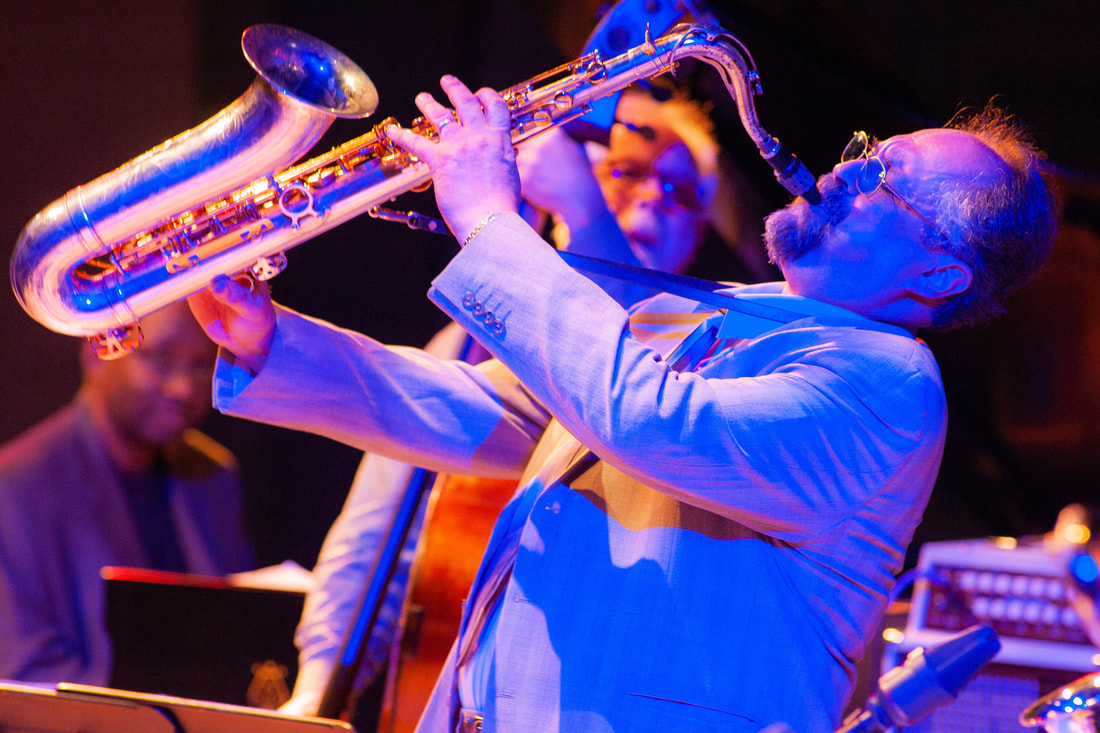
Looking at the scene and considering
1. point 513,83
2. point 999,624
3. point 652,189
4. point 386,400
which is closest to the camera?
point 386,400

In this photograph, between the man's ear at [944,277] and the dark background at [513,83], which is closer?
the man's ear at [944,277]

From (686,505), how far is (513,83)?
2.69m

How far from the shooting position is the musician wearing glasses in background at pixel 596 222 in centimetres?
275

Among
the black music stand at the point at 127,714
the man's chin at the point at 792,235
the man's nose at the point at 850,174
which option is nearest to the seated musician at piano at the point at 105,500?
the black music stand at the point at 127,714

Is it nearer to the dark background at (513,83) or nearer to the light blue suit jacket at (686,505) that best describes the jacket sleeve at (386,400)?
the light blue suit jacket at (686,505)

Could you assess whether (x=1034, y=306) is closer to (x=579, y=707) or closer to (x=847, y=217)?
(x=847, y=217)

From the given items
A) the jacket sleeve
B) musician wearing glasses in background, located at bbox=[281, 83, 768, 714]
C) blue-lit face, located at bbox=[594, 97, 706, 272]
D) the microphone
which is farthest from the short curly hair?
blue-lit face, located at bbox=[594, 97, 706, 272]

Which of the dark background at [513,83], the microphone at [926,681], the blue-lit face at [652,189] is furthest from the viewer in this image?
the blue-lit face at [652,189]

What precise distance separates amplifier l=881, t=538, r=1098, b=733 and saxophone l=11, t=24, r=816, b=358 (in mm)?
1392

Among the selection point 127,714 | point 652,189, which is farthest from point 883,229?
point 127,714

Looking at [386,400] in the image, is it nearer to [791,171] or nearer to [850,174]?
[791,171]

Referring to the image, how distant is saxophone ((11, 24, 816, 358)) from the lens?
1.44 metres

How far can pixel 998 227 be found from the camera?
1.54m

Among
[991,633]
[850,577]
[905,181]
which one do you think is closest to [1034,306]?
[991,633]
